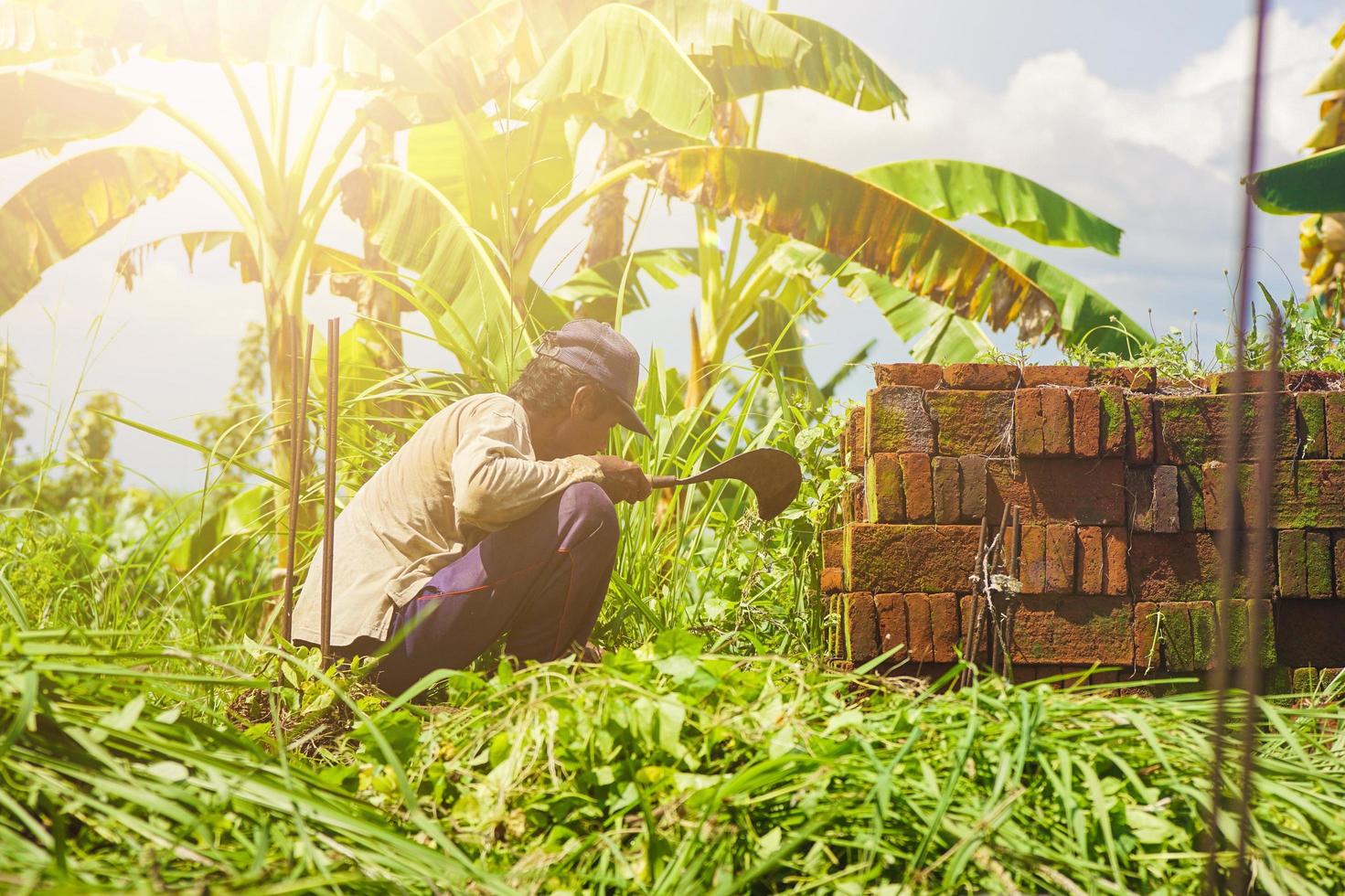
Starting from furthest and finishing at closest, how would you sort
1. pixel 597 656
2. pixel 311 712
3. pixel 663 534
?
1. pixel 663 534
2. pixel 597 656
3. pixel 311 712

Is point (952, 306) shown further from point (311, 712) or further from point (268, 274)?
point (311, 712)

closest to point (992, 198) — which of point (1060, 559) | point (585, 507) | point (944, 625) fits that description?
point (1060, 559)

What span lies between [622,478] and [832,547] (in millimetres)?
661

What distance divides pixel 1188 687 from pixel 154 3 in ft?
18.9

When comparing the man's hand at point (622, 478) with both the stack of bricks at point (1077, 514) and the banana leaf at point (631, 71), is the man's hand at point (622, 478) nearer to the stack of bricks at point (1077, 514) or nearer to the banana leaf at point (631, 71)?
the stack of bricks at point (1077, 514)

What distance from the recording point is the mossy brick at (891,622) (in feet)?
8.32

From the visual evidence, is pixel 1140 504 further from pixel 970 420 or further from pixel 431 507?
pixel 431 507

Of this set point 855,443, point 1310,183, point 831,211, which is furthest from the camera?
point 831,211

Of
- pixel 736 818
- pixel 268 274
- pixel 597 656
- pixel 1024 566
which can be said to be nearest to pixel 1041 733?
pixel 736 818

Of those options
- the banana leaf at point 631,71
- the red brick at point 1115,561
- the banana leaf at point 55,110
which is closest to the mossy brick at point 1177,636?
the red brick at point 1115,561

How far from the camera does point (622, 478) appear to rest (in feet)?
8.62

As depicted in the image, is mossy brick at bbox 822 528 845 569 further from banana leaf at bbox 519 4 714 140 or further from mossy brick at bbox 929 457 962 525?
banana leaf at bbox 519 4 714 140

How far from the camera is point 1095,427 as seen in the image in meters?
2.54

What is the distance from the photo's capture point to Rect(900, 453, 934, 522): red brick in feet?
8.42
